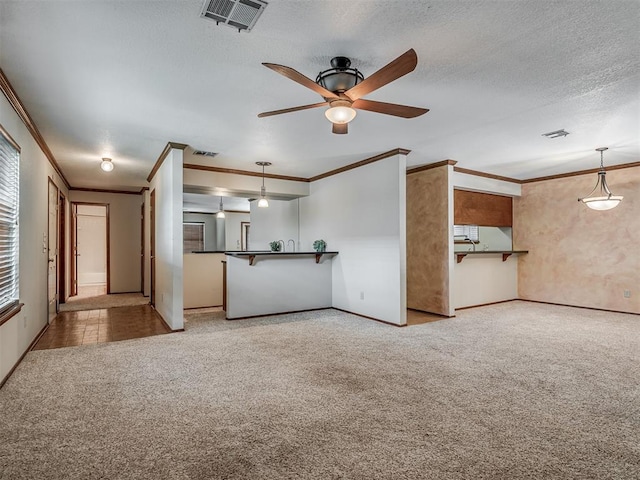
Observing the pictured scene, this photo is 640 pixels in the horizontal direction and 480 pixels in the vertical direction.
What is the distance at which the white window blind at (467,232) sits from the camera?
727cm

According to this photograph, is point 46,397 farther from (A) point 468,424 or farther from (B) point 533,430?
(B) point 533,430

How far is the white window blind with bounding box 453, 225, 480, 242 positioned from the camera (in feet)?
23.8

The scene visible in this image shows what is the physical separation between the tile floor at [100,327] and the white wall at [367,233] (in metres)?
2.82

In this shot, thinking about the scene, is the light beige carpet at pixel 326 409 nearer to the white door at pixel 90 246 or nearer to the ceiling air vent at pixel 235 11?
the ceiling air vent at pixel 235 11

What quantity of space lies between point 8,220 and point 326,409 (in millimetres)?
3080

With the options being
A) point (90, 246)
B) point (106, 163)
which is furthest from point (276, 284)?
point (90, 246)

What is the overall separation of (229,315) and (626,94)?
17.1 ft

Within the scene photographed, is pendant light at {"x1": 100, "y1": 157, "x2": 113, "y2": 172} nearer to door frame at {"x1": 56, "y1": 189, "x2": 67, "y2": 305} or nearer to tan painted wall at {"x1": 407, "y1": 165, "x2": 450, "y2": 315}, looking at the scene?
door frame at {"x1": 56, "y1": 189, "x2": 67, "y2": 305}

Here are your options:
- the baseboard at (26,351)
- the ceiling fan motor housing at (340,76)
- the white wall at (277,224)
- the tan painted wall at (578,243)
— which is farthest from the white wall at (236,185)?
the tan painted wall at (578,243)

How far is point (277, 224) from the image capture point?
24.2ft

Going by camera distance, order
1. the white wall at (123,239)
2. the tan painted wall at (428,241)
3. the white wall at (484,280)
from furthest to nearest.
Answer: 1. the white wall at (123,239)
2. the white wall at (484,280)
3. the tan painted wall at (428,241)

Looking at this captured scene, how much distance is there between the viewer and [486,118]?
3799mm

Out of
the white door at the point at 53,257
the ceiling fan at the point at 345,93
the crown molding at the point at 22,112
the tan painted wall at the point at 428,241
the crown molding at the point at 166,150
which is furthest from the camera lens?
the tan painted wall at the point at 428,241

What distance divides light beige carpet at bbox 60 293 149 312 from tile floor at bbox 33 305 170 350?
0.43 m
